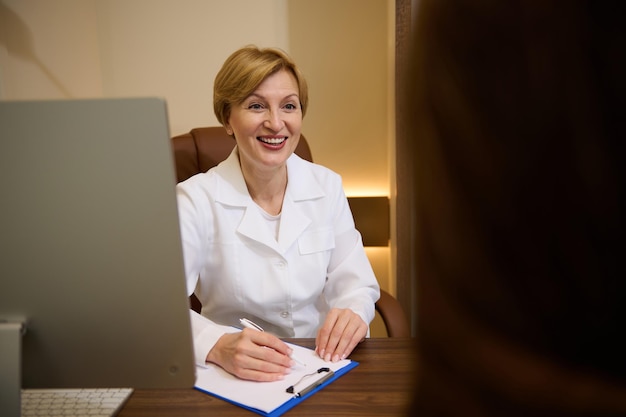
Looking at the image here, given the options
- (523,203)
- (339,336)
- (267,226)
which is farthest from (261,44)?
(523,203)

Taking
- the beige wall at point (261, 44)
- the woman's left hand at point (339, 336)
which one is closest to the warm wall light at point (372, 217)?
the beige wall at point (261, 44)

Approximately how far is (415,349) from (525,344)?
3.0 inches

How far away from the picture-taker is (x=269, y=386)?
3.79 feet

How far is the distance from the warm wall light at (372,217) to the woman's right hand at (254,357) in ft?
5.65

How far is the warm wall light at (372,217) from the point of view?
9.66ft

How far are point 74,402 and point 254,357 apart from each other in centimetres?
39

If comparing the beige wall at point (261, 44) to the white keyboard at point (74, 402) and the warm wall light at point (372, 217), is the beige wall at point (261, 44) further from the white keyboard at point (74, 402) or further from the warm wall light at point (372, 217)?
the white keyboard at point (74, 402)

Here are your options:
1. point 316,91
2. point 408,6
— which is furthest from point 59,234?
point 316,91

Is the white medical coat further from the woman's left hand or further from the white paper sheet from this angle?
the white paper sheet

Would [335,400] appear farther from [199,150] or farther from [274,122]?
[199,150]

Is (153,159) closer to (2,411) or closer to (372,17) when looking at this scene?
(2,411)

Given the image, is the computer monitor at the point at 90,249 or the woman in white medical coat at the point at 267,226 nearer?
the computer monitor at the point at 90,249

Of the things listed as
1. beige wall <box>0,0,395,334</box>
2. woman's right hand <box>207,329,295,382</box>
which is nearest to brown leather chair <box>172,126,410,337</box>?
beige wall <box>0,0,395,334</box>

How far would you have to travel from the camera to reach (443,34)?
300 mm
